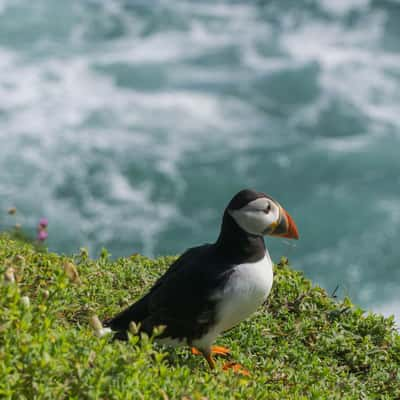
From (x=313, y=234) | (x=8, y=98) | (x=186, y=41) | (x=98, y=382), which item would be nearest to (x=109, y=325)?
(x=98, y=382)

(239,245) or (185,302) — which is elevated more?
(239,245)

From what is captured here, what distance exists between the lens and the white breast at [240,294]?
163 inches

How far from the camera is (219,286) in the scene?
4.14m

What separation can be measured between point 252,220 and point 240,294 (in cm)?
40

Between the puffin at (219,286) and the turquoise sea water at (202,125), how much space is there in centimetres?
716

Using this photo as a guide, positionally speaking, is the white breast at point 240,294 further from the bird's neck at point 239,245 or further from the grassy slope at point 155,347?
the grassy slope at point 155,347

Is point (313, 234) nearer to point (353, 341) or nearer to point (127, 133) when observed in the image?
point (127, 133)

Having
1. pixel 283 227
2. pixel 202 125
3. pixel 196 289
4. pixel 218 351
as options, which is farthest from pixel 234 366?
pixel 202 125

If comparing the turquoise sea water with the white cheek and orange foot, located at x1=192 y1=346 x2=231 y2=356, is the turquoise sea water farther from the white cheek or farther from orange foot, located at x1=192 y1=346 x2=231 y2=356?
the white cheek

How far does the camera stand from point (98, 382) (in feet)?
10.1

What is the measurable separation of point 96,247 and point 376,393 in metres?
8.33

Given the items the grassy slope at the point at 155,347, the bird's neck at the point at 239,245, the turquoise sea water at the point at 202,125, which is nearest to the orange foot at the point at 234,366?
the grassy slope at the point at 155,347

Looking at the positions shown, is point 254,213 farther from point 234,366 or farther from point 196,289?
point 234,366

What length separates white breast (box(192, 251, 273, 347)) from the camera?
13.6ft
